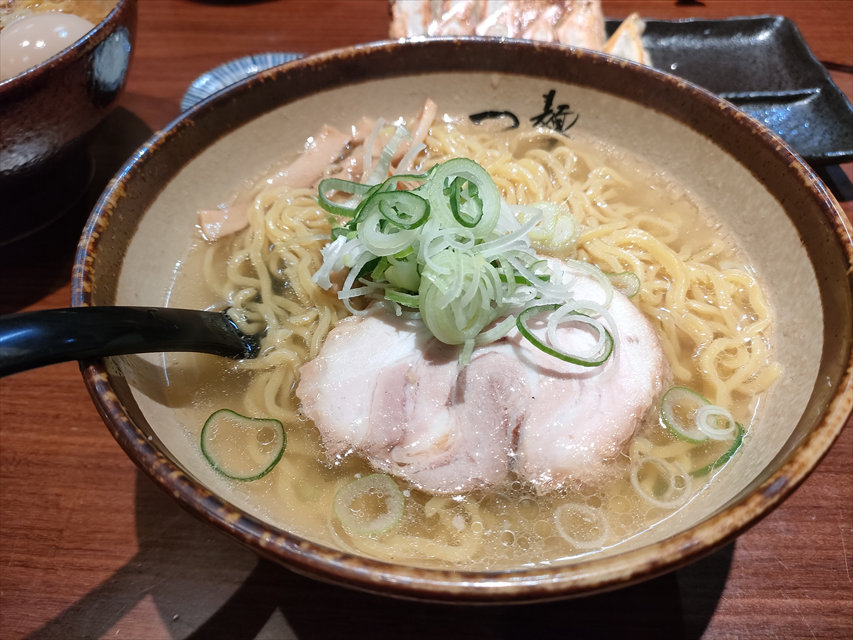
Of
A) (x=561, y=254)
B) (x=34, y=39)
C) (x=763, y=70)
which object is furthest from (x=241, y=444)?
(x=763, y=70)

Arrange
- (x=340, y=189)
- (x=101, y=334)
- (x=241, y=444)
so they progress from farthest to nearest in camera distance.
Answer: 1. (x=340, y=189)
2. (x=241, y=444)
3. (x=101, y=334)

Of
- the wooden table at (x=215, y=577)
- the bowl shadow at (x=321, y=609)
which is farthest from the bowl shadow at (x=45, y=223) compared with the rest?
the bowl shadow at (x=321, y=609)

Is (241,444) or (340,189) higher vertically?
(340,189)

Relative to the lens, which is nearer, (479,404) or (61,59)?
(479,404)

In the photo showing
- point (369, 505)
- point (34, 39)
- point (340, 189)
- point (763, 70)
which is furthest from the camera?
point (763, 70)

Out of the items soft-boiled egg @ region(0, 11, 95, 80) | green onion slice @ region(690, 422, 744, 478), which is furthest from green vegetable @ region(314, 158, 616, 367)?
soft-boiled egg @ region(0, 11, 95, 80)

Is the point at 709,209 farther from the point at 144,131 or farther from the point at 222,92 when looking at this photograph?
the point at 144,131

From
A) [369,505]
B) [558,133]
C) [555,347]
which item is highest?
[558,133]

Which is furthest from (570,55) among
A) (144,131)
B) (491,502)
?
(144,131)

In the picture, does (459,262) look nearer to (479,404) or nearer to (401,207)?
(401,207)
